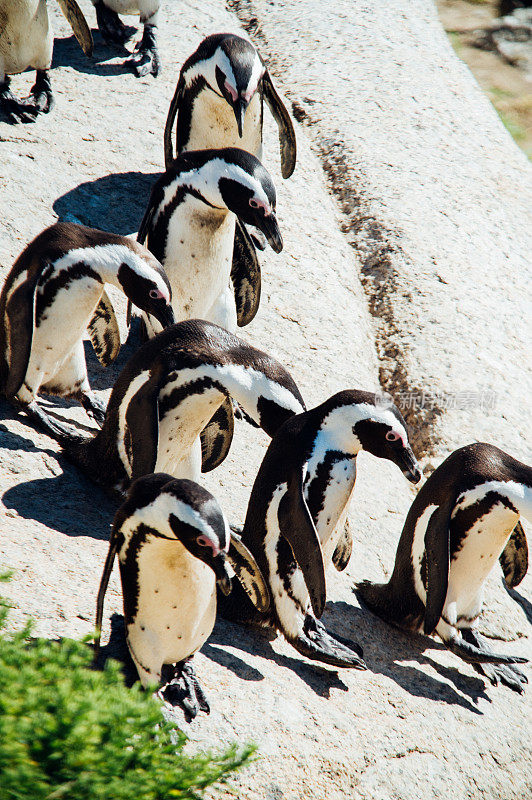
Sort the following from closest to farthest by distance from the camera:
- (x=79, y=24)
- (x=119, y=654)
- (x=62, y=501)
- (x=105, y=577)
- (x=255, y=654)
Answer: (x=105, y=577)
(x=119, y=654)
(x=255, y=654)
(x=62, y=501)
(x=79, y=24)

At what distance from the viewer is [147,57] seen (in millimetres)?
5918

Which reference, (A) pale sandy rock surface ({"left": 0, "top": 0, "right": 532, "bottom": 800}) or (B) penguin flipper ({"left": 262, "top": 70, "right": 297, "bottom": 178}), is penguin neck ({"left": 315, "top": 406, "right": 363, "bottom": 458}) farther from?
(B) penguin flipper ({"left": 262, "top": 70, "right": 297, "bottom": 178})

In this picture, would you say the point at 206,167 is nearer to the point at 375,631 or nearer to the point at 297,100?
the point at 375,631

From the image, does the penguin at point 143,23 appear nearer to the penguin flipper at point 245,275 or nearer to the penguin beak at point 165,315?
the penguin flipper at point 245,275

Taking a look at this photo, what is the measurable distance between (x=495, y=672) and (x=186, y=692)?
53.0 inches

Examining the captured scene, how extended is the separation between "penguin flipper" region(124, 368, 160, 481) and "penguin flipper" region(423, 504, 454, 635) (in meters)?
0.95

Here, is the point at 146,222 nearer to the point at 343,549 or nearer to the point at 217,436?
the point at 217,436

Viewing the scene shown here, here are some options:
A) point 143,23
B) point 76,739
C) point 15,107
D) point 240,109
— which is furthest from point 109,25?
point 76,739

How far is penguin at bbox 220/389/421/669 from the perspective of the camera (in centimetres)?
262

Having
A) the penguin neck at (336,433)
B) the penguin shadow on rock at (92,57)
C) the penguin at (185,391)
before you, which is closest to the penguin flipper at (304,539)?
the penguin neck at (336,433)

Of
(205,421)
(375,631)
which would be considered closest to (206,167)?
(205,421)

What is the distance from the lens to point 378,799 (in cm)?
230

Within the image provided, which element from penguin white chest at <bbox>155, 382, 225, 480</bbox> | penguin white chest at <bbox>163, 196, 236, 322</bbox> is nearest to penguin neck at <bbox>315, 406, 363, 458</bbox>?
penguin white chest at <bbox>155, 382, 225, 480</bbox>

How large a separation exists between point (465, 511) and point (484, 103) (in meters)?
5.28
